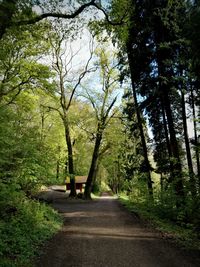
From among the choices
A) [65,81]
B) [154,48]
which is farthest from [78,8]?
[65,81]

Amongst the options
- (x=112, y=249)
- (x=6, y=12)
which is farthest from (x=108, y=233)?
(x=6, y=12)

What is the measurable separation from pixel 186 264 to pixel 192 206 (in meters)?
4.99

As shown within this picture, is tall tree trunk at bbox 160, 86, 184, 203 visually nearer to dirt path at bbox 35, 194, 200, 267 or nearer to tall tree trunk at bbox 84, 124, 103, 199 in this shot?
dirt path at bbox 35, 194, 200, 267

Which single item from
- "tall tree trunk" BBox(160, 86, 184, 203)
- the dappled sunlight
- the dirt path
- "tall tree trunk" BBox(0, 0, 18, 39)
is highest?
"tall tree trunk" BBox(0, 0, 18, 39)

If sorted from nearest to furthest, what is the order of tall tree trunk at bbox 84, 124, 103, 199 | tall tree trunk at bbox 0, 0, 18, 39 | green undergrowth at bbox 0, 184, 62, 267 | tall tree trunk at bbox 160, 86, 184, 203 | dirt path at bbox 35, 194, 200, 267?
dirt path at bbox 35, 194, 200, 267 → green undergrowth at bbox 0, 184, 62, 267 → tall tree trunk at bbox 0, 0, 18, 39 → tall tree trunk at bbox 160, 86, 184, 203 → tall tree trunk at bbox 84, 124, 103, 199

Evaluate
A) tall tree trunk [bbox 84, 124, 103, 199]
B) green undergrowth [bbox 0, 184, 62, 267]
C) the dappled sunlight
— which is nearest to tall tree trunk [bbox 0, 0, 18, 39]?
green undergrowth [bbox 0, 184, 62, 267]

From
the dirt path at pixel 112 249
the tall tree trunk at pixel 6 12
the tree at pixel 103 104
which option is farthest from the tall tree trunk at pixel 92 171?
the tall tree trunk at pixel 6 12

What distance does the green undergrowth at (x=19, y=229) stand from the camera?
7.62 metres

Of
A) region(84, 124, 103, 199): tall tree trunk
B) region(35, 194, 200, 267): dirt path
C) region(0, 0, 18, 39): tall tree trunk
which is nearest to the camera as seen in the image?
region(35, 194, 200, 267): dirt path

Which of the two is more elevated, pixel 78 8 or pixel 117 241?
pixel 78 8

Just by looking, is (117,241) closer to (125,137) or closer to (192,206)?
(192,206)

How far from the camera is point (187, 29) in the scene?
8867 millimetres

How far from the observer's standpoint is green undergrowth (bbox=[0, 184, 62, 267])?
7.62m

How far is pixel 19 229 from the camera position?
9555 mm
